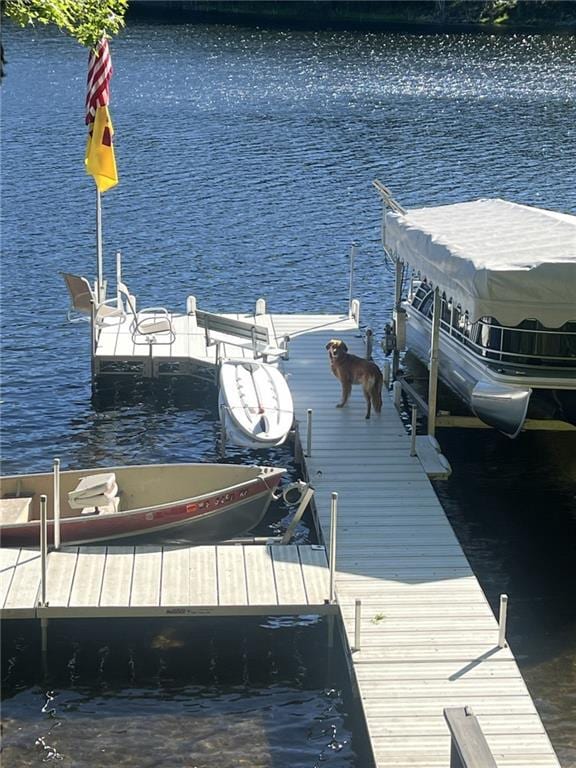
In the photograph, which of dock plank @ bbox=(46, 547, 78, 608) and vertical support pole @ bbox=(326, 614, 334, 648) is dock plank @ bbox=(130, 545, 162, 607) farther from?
vertical support pole @ bbox=(326, 614, 334, 648)

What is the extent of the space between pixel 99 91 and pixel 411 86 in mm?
46970

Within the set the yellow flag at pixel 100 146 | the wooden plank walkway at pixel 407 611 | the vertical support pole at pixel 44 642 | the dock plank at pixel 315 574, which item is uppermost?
the yellow flag at pixel 100 146

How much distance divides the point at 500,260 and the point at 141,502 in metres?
6.73

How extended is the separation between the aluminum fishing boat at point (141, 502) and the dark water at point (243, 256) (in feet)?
4.47

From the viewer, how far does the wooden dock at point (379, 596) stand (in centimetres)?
1314

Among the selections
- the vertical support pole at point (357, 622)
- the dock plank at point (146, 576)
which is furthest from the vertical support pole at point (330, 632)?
the dock plank at point (146, 576)

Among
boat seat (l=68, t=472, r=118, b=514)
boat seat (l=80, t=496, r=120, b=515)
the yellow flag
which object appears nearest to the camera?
boat seat (l=68, t=472, r=118, b=514)

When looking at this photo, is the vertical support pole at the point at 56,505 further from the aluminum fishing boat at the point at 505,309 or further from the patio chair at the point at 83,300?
the patio chair at the point at 83,300

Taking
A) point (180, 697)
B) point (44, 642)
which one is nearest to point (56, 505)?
point (44, 642)

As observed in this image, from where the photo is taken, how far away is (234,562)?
1609 cm

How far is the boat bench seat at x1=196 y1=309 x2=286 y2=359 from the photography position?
981 inches

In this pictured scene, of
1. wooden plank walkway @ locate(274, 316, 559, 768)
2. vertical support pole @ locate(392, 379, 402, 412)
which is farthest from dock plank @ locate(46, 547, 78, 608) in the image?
vertical support pole @ locate(392, 379, 402, 412)

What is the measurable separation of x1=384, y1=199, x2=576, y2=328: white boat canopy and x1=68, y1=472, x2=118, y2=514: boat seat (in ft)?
19.8

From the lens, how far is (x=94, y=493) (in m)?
16.9
